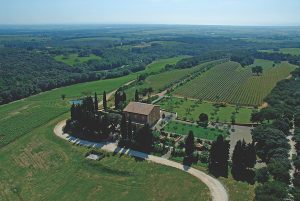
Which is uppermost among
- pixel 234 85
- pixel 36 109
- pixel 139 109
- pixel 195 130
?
pixel 139 109

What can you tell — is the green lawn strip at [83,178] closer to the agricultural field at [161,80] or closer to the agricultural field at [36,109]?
the agricultural field at [36,109]

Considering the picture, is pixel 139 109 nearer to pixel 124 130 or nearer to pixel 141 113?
pixel 141 113

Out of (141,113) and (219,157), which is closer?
(219,157)

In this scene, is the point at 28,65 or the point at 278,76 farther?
the point at 28,65

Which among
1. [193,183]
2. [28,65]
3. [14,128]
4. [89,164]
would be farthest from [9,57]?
[193,183]

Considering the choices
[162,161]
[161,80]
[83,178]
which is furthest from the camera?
[161,80]

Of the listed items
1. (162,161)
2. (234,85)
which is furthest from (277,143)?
(234,85)

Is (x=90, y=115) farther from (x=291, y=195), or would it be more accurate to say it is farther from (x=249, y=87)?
(x=249, y=87)

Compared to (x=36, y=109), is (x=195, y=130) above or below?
above
